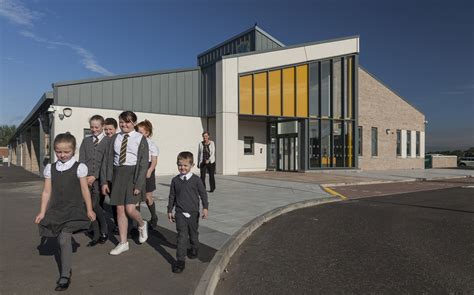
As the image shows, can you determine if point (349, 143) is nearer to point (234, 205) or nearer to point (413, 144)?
point (413, 144)

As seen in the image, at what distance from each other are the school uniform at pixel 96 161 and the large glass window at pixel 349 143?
772 inches

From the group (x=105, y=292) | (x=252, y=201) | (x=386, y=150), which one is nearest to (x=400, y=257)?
(x=105, y=292)

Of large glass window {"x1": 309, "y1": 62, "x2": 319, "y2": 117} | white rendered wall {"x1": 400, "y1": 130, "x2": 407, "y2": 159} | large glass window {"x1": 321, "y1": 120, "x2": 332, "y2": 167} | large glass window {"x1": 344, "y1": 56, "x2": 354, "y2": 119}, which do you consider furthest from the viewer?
white rendered wall {"x1": 400, "y1": 130, "x2": 407, "y2": 159}

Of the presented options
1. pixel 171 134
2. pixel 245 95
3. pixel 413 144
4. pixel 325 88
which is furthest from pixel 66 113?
pixel 413 144

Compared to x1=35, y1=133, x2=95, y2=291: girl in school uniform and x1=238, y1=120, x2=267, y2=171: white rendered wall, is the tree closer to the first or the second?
x1=238, y1=120, x2=267, y2=171: white rendered wall

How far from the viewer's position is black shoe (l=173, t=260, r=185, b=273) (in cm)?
400

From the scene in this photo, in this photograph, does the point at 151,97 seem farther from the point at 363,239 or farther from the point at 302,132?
the point at 363,239

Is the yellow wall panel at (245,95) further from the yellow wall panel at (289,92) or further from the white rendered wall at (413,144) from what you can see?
the white rendered wall at (413,144)

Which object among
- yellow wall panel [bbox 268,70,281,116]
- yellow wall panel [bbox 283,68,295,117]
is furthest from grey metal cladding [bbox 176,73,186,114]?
yellow wall panel [bbox 283,68,295,117]

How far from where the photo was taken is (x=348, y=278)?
13.2 feet

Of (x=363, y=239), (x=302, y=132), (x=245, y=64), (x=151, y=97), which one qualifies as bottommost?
(x=363, y=239)

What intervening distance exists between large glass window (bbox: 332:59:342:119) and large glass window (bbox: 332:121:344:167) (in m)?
0.61

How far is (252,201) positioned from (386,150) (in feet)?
→ 65.7

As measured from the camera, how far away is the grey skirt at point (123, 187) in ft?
14.8
